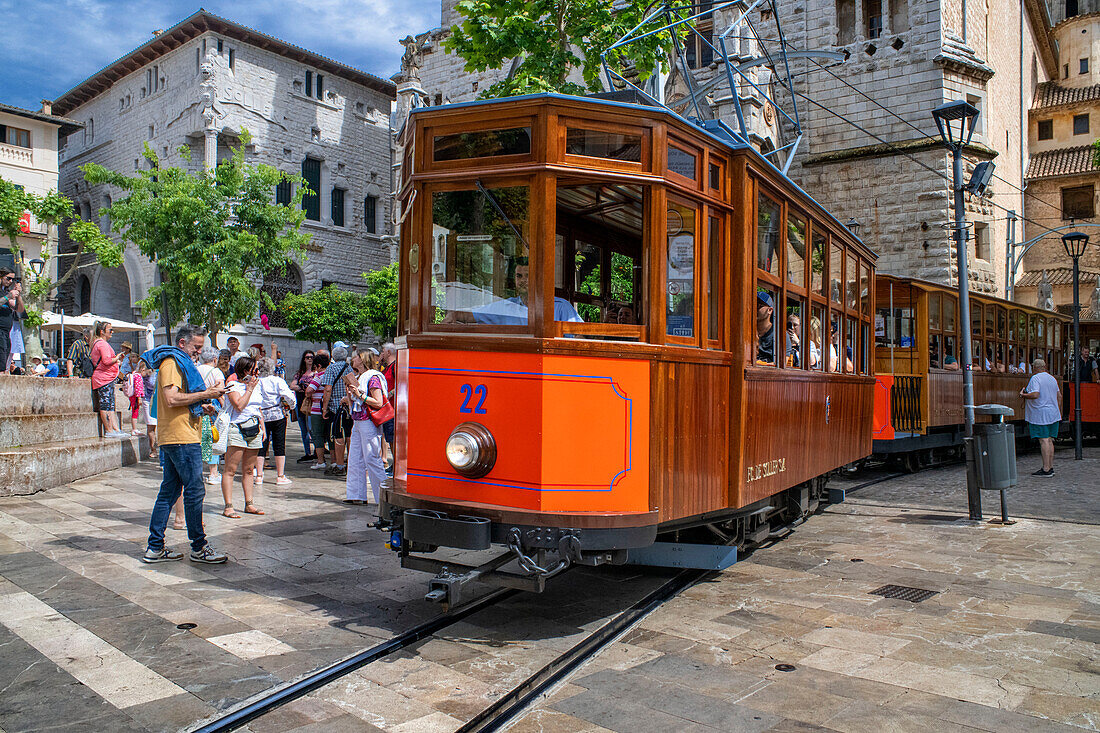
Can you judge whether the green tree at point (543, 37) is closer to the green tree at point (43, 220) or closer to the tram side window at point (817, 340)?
the tram side window at point (817, 340)

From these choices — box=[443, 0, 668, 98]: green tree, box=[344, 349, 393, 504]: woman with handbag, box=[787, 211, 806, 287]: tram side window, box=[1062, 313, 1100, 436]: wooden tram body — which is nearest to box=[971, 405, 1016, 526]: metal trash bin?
box=[787, 211, 806, 287]: tram side window

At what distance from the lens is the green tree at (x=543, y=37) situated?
12.1 metres

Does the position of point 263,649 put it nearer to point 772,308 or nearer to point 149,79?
point 772,308

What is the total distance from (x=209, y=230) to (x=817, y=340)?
18269 millimetres

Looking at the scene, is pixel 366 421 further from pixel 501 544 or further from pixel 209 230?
pixel 209 230

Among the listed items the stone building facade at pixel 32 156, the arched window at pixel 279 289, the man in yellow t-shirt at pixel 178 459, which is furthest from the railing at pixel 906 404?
the stone building facade at pixel 32 156

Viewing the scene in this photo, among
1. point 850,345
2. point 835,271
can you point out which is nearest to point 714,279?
point 835,271

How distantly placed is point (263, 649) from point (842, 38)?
28071 millimetres

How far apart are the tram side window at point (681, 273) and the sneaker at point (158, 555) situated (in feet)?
14.3

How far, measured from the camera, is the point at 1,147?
120ft

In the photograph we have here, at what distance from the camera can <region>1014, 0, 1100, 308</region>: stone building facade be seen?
139 ft

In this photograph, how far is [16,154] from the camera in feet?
121

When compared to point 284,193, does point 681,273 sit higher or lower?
lower

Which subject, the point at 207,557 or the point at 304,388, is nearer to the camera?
the point at 207,557
